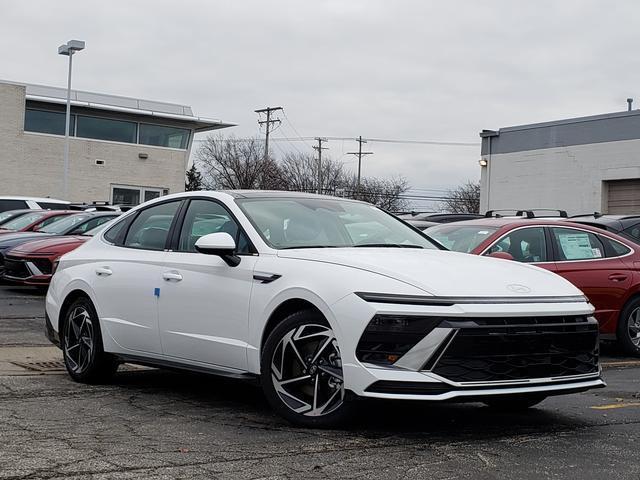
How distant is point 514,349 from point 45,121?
37247 millimetres

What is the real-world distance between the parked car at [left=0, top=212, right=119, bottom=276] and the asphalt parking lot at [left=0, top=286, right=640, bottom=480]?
29.4ft

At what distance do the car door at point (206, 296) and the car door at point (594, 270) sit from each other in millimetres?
4684

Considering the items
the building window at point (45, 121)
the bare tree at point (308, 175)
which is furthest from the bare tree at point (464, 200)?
the building window at point (45, 121)

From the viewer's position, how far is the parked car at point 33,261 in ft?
48.8

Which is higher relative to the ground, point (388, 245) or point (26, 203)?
point (26, 203)

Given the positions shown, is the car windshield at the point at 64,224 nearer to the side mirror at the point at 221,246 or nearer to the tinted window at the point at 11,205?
the tinted window at the point at 11,205

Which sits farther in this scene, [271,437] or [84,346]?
[84,346]

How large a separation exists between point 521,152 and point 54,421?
2951 cm

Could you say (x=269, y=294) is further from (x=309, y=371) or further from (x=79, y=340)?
(x=79, y=340)

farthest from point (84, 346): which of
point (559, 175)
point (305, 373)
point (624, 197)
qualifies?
point (559, 175)

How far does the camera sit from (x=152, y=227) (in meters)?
7.43

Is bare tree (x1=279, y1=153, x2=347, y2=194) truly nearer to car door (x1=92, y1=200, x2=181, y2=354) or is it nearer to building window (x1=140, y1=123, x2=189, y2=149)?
building window (x1=140, y1=123, x2=189, y2=149)

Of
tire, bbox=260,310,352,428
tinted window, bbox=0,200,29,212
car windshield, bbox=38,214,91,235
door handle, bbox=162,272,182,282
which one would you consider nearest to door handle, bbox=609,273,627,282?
door handle, bbox=162,272,182,282

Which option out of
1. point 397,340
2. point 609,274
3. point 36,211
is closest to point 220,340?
point 397,340
